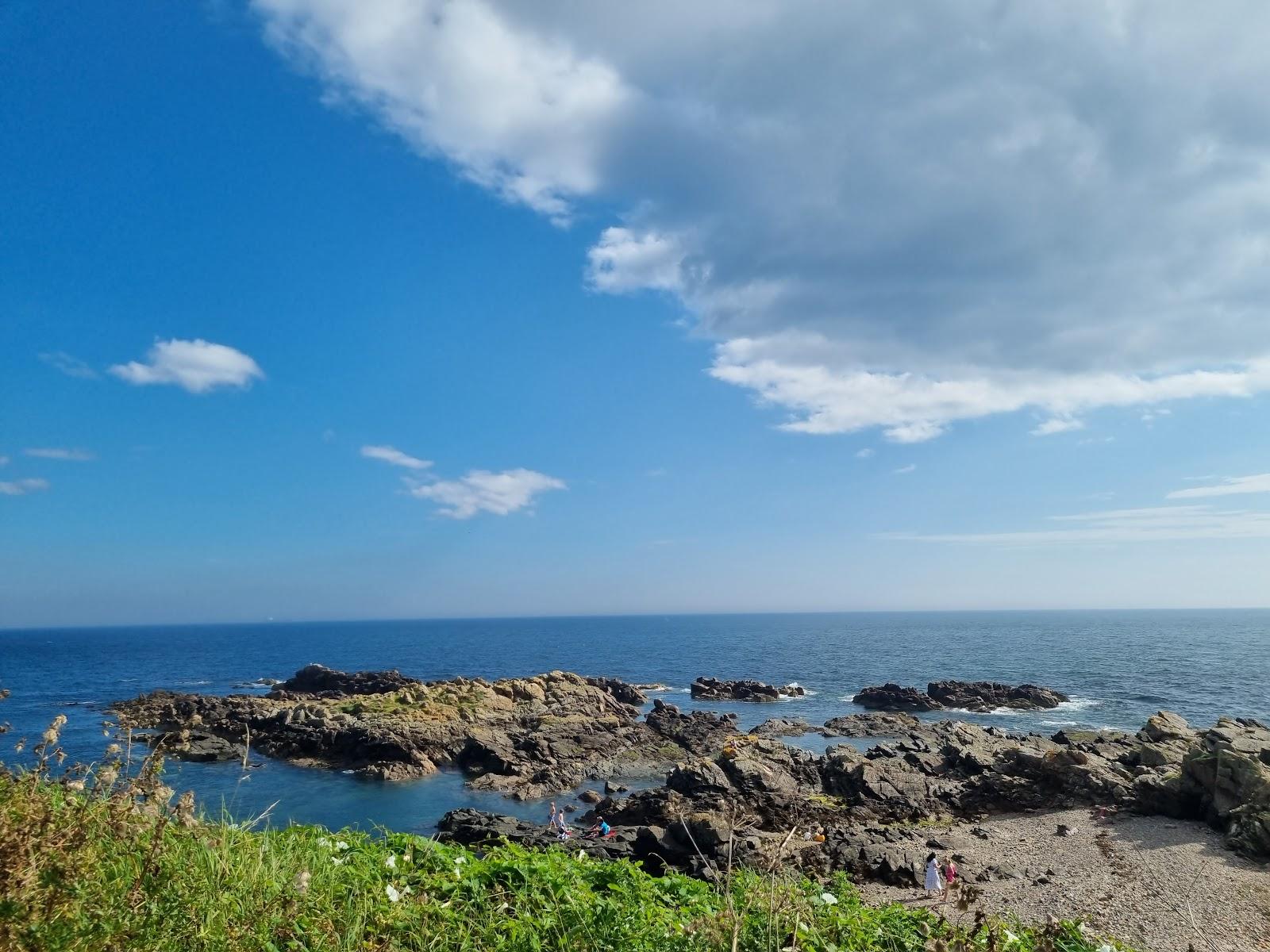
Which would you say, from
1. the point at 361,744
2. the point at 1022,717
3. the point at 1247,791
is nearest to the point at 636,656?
the point at 1022,717

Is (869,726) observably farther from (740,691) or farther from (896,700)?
(740,691)

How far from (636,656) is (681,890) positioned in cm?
11330

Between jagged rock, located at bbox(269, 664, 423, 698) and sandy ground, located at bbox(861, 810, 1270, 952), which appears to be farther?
jagged rock, located at bbox(269, 664, 423, 698)

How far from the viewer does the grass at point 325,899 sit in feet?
13.1

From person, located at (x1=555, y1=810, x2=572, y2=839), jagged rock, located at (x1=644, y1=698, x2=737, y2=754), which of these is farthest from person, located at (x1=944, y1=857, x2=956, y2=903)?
jagged rock, located at (x1=644, y1=698, x2=737, y2=754)

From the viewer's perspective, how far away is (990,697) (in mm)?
60250

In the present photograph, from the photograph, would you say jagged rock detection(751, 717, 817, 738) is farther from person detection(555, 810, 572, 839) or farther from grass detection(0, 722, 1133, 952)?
grass detection(0, 722, 1133, 952)

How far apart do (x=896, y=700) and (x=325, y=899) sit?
6196 cm

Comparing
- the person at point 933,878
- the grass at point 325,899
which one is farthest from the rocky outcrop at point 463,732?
the grass at point 325,899

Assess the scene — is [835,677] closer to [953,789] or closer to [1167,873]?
[953,789]

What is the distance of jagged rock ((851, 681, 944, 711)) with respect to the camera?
192ft

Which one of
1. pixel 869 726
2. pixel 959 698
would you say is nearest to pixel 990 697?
pixel 959 698

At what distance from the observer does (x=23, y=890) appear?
3727 mm

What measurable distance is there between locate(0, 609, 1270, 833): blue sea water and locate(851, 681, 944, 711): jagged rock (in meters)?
2.71
